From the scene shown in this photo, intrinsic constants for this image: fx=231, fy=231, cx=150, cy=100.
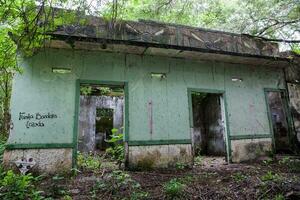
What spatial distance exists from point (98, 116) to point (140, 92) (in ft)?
20.1

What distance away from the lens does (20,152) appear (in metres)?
5.12

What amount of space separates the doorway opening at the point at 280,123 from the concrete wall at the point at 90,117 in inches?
263

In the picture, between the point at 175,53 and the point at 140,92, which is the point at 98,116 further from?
the point at 175,53

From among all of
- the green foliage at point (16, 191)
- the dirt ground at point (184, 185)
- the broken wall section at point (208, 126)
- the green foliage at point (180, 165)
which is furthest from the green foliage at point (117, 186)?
the broken wall section at point (208, 126)

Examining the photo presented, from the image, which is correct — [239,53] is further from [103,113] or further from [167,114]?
[103,113]

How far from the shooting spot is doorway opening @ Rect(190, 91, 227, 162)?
31.8 feet

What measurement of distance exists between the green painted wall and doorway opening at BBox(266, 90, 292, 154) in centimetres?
90

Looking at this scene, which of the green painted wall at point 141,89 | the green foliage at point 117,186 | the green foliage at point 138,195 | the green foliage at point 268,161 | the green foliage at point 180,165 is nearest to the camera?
the green foliage at point 138,195

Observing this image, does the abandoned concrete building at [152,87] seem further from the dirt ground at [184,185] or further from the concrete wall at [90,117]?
the concrete wall at [90,117]

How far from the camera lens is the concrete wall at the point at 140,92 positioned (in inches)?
212

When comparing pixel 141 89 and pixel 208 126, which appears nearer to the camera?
pixel 141 89

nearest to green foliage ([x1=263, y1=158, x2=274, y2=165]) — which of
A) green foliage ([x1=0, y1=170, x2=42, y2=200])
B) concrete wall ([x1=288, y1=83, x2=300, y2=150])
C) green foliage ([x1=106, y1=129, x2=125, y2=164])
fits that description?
concrete wall ([x1=288, y1=83, x2=300, y2=150])

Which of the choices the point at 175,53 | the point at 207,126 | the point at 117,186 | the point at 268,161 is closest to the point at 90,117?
the point at 207,126

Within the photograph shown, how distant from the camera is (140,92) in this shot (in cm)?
622
